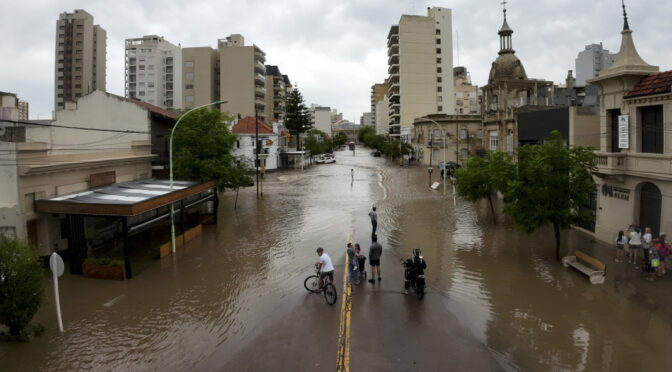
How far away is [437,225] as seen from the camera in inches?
976

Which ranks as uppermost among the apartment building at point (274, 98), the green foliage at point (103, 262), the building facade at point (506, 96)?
the apartment building at point (274, 98)

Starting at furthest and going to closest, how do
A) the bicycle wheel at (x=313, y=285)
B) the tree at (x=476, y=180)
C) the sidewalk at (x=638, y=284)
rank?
the tree at (x=476, y=180) < the bicycle wheel at (x=313, y=285) < the sidewalk at (x=638, y=284)

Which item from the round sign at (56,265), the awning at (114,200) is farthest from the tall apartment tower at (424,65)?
the round sign at (56,265)

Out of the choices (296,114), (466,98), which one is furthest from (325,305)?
(466,98)

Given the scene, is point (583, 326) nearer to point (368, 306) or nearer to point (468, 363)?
point (468, 363)

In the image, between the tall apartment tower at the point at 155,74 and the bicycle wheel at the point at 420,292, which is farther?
the tall apartment tower at the point at 155,74

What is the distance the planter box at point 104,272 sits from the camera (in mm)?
15453

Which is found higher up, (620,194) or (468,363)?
(620,194)

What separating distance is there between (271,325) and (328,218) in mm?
16402

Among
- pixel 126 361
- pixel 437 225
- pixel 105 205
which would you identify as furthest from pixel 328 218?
pixel 126 361

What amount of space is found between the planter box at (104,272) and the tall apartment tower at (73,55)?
10516 centimetres

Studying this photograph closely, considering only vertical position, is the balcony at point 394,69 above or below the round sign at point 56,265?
above

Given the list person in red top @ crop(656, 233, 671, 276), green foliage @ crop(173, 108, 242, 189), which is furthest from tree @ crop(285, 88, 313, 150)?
person in red top @ crop(656, 233, 671, 276)

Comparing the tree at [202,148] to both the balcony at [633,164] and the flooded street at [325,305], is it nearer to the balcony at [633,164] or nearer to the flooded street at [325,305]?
the flooded street at [325,305]
